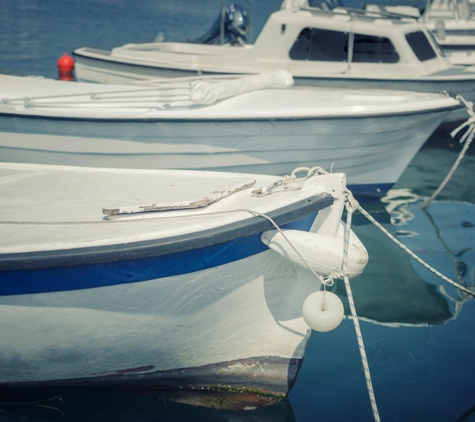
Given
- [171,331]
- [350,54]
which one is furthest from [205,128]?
[350,54]

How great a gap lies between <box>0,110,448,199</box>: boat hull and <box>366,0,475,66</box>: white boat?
4924mm

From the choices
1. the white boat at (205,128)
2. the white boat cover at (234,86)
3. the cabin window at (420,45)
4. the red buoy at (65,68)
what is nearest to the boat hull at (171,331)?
the white boat at (205,128)

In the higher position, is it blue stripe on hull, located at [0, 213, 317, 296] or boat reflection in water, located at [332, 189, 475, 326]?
blue stripe on hull, located at [0, 213, 317, 296]

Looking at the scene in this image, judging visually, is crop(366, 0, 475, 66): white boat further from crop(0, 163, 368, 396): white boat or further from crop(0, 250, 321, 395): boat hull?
crop(0, 250, 321, 395): boat hull

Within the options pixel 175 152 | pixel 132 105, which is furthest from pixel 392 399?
pixel 132 105

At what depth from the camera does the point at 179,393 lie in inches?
141

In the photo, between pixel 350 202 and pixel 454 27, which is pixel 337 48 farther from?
pixel 350 202

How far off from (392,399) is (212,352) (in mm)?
1132

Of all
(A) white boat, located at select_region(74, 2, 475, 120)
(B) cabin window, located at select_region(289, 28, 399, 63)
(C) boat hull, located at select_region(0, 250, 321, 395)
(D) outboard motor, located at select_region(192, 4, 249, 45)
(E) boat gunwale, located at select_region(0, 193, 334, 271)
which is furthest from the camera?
(D) outboard motor, located at select_region(192, 4, 249, 45)

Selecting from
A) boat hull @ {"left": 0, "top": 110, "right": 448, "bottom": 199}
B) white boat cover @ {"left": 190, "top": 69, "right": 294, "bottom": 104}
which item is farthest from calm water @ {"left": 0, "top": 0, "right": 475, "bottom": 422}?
white boat cover @ {"left": 190, "top": 69, "right": 294, "bottom": 104}

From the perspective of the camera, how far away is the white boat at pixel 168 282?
3.06 meters

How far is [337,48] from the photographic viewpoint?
8.09m

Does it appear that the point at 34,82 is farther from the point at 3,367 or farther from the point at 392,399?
the point at 392,399

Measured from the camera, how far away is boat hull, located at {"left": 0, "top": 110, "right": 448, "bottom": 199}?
559 cm
